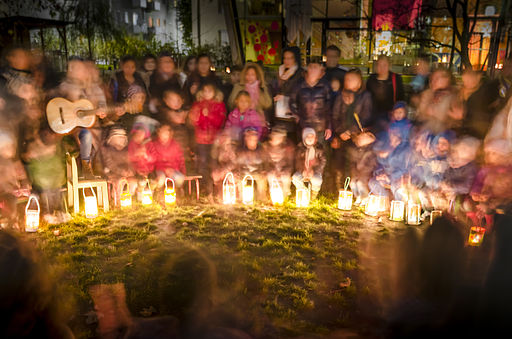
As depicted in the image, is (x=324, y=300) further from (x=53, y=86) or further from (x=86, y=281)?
(x=53, y=86)

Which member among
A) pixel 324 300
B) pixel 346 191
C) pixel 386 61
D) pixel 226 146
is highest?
pixel 386 61

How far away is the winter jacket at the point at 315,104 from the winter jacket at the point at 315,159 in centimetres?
32

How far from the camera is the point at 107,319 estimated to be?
12.0ft

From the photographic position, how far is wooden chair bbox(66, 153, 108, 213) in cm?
623

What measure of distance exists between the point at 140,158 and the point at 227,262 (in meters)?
2.86

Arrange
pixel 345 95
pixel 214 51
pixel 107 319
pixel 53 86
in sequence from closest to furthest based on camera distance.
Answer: pixel 107 319, pixel 53 86, pixel 345 95, pixel 214 51

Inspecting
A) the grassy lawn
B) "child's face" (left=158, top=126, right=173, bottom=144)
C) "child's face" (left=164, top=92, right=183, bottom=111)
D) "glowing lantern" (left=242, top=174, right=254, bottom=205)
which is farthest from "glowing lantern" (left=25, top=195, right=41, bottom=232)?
"glowing lantern" (left=242, top=174, right=254, bottom=205)

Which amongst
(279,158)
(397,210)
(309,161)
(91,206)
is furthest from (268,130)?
(91,206)

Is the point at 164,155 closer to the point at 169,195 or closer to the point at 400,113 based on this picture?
the point at 169,195

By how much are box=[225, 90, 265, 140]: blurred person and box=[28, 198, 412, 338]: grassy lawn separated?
139cm

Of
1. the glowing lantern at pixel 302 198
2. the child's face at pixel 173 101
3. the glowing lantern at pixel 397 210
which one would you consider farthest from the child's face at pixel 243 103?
the glowing lantern at pixel 397 210

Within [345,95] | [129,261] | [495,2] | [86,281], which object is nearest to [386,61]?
[345,95]

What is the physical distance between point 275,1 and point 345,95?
8.43m

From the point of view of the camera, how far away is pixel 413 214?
5949 mm
